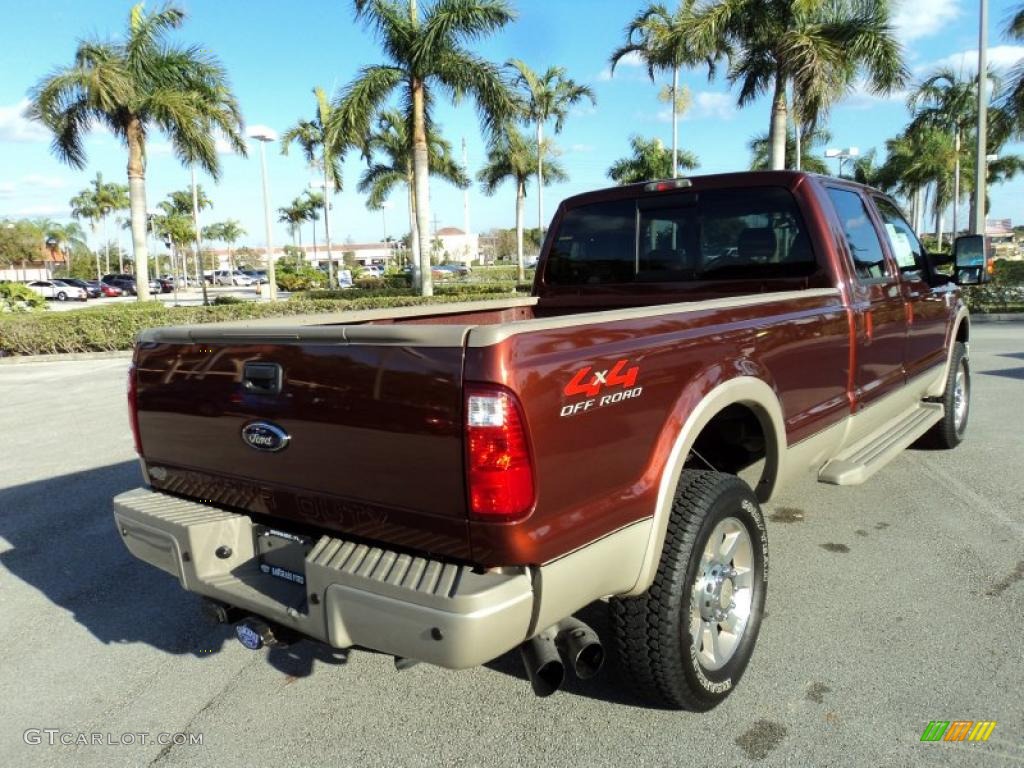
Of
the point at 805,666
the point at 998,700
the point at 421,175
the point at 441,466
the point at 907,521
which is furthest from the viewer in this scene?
the point at 421,175

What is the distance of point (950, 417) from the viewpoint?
6.05m

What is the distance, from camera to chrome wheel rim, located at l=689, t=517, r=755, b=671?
278 cm

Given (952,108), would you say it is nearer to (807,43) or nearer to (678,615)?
(807,43)

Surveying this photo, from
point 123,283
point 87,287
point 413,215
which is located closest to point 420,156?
point 413,215

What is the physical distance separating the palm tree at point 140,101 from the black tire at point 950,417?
19230mm

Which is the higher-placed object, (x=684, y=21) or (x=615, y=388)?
(x=684, y=21)

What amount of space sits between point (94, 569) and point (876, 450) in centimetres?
447

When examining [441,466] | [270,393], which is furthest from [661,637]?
[270,393]

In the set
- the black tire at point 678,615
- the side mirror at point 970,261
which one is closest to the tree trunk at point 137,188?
the side mirror at point 970,261

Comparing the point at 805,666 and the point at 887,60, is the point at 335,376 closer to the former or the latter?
the point at 805,666

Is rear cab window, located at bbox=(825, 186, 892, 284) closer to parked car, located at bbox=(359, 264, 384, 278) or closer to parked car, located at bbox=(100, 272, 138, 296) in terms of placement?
parked car, located at bbox=(359, 264, 384, 278)

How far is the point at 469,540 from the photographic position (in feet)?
7.11

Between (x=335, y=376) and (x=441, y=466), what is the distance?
0.46m

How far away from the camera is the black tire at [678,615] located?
2566 millimetres
